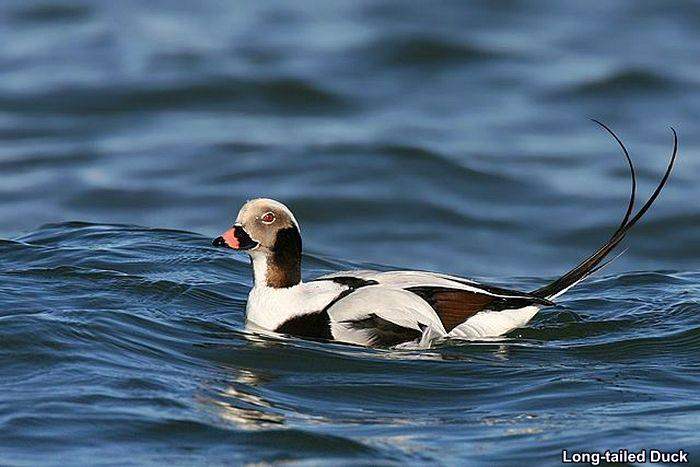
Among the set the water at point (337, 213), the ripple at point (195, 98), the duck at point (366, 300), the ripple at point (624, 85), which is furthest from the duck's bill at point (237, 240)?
the ripple at point (624, 85)

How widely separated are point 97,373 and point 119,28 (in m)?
11.8

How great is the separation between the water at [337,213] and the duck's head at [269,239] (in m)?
0.35

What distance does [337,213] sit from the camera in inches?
501

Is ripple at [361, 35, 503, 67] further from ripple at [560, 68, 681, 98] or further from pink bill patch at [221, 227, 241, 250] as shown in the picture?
pink bill patch at [221, 227, 241, 250]

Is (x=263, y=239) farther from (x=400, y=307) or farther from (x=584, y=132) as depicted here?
(x=584, y=132)

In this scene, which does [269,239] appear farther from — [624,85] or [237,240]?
[624,85]

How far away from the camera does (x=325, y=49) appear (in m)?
17.2

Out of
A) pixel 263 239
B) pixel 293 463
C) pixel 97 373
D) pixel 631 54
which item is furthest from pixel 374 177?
pixel 293 463

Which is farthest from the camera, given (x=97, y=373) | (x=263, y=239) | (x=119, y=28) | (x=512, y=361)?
(x=119, y=28)

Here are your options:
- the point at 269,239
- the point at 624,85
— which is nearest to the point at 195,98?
the point at 624,85

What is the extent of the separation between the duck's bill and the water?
416 mm

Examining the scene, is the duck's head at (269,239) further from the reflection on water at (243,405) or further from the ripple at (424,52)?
the ripple at (424,52)

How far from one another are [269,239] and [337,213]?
17.2 feet

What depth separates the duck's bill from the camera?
290 inches
